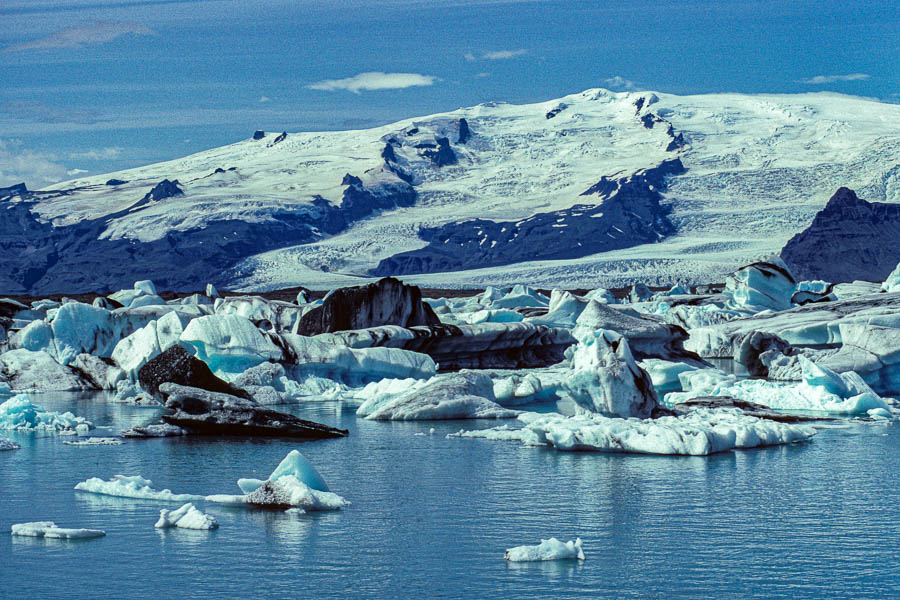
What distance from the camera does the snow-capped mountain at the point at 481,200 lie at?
9106cm

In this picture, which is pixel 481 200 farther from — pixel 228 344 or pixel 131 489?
pixel 131 489

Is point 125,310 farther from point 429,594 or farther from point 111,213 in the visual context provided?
point 111,213

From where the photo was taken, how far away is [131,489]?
372 inches

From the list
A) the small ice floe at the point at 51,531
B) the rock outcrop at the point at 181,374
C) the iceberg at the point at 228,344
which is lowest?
the small ice floe at the point at 51,531

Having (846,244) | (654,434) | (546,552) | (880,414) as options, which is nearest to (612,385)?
(654,434)

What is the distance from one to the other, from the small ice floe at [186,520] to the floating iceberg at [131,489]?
1.00m

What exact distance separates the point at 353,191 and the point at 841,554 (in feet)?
332

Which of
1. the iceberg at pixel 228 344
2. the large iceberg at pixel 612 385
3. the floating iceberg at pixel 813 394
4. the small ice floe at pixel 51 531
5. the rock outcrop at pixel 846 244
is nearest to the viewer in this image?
the small ice floe at pixel 51 531

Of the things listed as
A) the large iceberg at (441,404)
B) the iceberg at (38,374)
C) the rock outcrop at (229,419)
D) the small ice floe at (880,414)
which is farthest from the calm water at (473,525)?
the iceberg at (38,374)

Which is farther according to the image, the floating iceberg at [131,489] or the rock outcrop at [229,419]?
the rock outcrop at [229,419]

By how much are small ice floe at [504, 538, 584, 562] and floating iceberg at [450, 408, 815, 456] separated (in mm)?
4327

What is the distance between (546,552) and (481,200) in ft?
334

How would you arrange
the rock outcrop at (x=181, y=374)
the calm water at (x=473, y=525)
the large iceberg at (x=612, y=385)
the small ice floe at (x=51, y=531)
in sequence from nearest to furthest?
the calm water at (x=473, y=525), the small ice floe at (x=51, y=531), the large iceberg at (x=612, y=385), the rock outcrop at (x=181, y=374)

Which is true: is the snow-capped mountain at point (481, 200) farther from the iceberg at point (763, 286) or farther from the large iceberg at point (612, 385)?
the large iceberg at point (612, 385)
